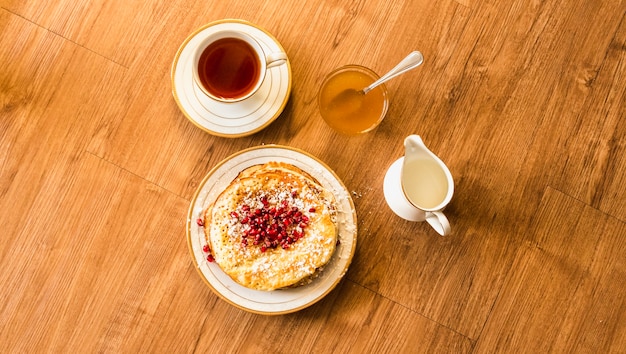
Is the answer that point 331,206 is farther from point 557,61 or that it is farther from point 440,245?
point 557,61

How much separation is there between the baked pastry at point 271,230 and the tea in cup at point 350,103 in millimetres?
189

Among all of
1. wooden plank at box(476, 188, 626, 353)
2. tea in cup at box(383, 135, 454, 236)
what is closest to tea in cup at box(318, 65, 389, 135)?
tea in cup at box(383, 135, 454, 236)

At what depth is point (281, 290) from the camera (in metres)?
1.33

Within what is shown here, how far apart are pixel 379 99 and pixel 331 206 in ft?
1.02

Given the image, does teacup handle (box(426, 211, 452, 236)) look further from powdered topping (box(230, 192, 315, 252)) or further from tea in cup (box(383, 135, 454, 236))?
powdered topping (box(230, 192, 315, 252))

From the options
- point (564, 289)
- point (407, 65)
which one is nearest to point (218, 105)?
point (407, 65)

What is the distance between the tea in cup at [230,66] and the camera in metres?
1.26

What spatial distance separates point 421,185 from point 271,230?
1.26 ft

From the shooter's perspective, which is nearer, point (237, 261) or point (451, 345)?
point (237, 261)

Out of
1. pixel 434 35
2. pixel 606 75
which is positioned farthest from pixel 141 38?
pixel 606 75

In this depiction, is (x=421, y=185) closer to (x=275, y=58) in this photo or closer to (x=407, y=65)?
(x=407, y=65)

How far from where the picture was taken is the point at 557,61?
4.76 feet

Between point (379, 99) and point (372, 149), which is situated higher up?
point (379, 99)

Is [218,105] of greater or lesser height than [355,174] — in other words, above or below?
above
